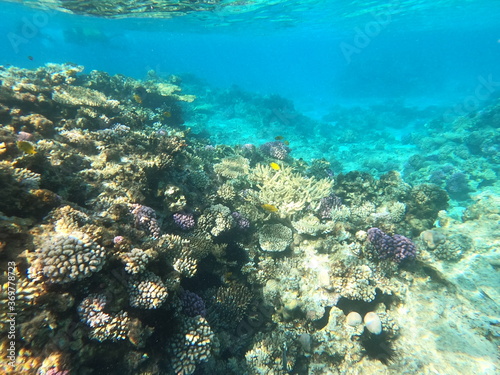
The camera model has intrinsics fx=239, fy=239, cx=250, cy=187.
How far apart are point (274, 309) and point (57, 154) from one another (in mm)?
5505

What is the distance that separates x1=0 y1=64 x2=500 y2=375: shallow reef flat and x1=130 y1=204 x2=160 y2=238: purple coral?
1.0 inches

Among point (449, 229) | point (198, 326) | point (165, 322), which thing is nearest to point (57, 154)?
point (165, 322)

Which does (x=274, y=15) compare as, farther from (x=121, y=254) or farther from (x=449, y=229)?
(x=121, y=254)

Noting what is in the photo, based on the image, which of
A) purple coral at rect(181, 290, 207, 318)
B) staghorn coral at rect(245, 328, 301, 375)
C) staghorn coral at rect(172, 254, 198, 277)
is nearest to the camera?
purple coral at rect(181, 290, 207, 318)

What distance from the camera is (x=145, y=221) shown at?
4.21 metres

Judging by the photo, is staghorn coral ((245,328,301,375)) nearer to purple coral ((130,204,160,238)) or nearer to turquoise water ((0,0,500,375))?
turquoise water ((0,0,500,375))

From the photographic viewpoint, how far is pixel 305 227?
20.7ft

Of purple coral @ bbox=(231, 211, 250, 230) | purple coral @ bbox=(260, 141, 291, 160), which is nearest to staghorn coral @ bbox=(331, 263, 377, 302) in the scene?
purple coral @ bbox=(231, 211, 250, 230)

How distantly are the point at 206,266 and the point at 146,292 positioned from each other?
202 cm

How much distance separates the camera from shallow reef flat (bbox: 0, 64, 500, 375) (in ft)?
8.93

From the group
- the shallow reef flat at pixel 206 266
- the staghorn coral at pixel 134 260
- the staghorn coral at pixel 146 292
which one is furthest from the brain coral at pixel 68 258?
the staghorn coral at pixel 146 292

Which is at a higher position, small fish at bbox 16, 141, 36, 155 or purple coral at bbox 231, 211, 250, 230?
small fish at bbox 16, 141, 36, 155

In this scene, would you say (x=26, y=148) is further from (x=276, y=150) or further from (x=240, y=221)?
(x=276, y=150)

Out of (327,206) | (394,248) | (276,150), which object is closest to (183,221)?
(327,206)
